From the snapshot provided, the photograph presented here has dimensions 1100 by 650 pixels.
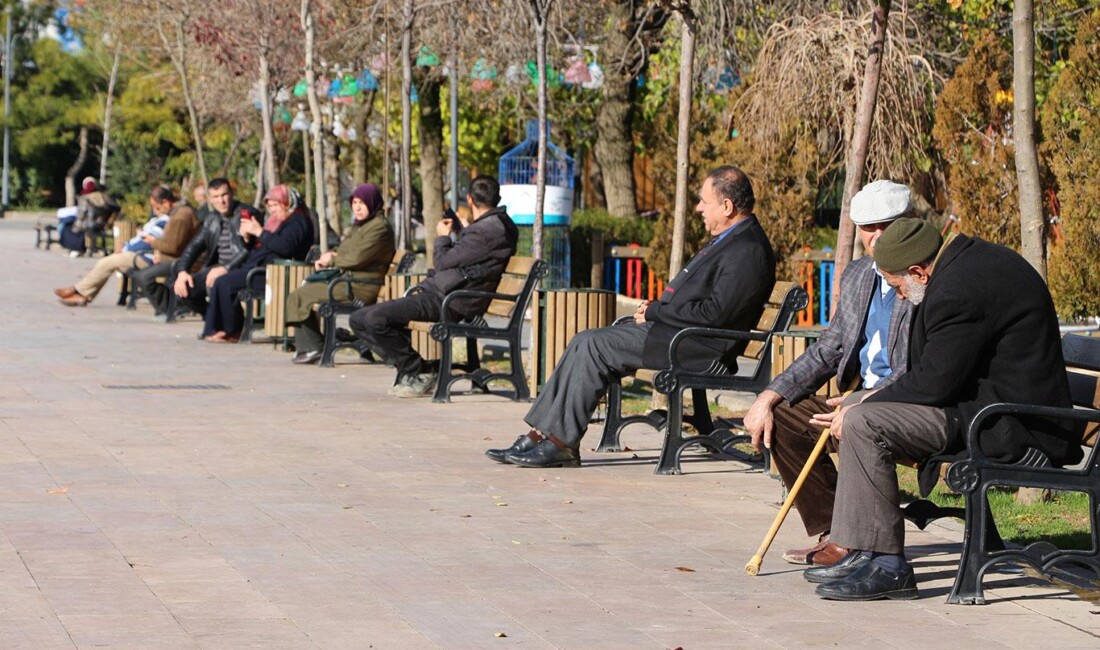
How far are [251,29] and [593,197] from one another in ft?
62.8

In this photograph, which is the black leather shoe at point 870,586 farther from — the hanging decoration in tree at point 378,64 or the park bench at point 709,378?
the hanging decoration in tree at point 378,64

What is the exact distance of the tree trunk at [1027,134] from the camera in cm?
789

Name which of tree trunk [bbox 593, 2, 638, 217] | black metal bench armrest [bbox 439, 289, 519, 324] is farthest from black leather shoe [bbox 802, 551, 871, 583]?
tree trunk [bbox 593, 2, 638, 217]

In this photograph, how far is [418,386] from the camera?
38.9ft

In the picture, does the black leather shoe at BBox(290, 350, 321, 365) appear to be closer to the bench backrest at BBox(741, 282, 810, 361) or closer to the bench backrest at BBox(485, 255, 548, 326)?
the bench backrest at BBox(485, 255, 548, 326)

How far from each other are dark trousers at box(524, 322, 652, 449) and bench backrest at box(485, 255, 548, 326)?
2.56m

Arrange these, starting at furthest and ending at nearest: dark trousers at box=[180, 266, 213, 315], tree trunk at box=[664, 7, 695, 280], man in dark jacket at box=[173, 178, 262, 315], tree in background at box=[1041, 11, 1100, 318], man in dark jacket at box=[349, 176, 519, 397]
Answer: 1. dark trousers at box=[180, 266, 213, 315]
2. man in dark jacket at box=[173, 178, 262, 315]
3. man in dark jacket at box=[349, 176, 519, 397]
4. tree trunk at box=[664, 7, 695, 280]
5. tree in background at box=[1041, 11, 1100, 318]

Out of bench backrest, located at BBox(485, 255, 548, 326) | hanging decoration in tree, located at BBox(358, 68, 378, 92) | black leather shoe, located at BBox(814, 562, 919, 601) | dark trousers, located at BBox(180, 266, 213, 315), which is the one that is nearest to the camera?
black leather shoe, located at BBox(814, 562, 919, 601)

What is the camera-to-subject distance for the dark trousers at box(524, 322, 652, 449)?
8641mm

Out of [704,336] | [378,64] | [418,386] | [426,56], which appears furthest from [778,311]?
[378,64]

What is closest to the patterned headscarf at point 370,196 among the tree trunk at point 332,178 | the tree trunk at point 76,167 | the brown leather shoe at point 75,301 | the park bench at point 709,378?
the park bench at point 709,378

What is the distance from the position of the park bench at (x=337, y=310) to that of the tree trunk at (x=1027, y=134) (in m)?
6.45

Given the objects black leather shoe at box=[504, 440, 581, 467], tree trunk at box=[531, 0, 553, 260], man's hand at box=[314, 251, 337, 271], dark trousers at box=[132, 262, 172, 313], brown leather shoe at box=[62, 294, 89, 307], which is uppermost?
tree trunk at box=[531, 0, 553, 260]

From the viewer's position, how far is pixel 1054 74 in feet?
53.9
